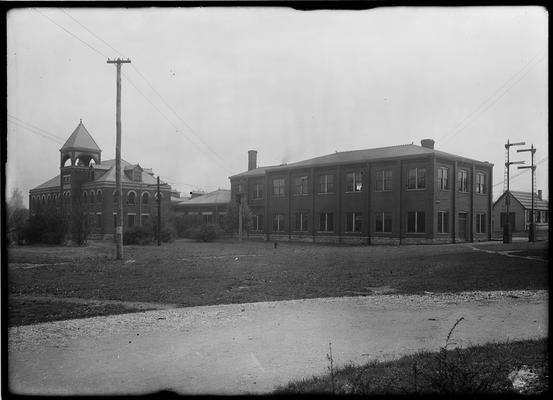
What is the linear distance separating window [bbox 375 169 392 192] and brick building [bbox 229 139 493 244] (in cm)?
8

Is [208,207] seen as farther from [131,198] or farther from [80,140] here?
[80,140]

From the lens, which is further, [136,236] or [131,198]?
[131,198]

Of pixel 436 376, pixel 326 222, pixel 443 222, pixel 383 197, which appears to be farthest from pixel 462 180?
pixel 436 376

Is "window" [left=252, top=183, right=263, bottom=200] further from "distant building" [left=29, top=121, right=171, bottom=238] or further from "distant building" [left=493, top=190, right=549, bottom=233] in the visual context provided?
"distant building" [left=493, top=190, right=549, bottom=233]

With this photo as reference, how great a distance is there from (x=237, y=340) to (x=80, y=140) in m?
9.97

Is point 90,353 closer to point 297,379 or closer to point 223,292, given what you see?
point 297,379

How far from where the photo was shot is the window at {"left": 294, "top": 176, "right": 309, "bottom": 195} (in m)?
41.8

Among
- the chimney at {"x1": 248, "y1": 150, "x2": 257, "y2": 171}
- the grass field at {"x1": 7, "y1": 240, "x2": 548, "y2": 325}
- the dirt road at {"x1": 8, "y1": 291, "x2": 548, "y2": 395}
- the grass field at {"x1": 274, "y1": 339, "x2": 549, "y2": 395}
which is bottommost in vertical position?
the grass field at {"x1": 7, "y1": 240, "x2": 548, "y2": 325}

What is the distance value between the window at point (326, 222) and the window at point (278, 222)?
4.38m

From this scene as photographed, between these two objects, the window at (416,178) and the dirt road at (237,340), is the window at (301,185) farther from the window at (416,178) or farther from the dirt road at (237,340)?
the dirt road at (237,340)

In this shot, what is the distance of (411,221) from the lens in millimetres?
35094

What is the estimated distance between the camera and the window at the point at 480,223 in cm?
3728

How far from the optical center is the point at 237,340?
7355 mm

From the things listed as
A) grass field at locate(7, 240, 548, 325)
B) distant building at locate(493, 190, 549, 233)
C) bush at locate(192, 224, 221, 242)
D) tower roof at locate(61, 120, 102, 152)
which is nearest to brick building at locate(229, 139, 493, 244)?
distant building at locate(493, 190, 549, 233)
